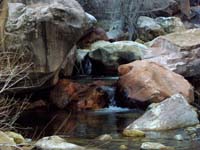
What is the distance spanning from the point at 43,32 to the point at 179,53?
5245 mm

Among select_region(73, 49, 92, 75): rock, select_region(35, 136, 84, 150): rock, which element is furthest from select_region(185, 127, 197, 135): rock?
select_region(73, 49, 92, 75): rock

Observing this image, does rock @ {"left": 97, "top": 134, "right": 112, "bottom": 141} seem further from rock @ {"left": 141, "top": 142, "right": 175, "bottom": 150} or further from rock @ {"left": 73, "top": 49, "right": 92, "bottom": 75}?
rock @ {"left": 73, "top": 49, "right": 92, "bottom": 75}

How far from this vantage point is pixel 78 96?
14.9 m

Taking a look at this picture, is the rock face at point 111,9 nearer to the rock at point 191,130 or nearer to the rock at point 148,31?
the rock at point 148,31

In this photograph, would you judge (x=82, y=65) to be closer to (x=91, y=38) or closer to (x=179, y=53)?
(x=91, y=38)

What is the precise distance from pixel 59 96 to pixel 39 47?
7.15 ft

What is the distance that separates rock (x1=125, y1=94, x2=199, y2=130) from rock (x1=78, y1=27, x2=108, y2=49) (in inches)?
368

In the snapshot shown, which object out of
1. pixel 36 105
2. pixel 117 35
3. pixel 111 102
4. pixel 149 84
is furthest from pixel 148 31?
pixel 36 105

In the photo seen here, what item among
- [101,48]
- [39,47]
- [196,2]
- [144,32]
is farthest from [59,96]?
[196,2]

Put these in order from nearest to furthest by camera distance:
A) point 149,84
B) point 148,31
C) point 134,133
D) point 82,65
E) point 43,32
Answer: point 134,133
point 43,32
point 149,84
point 82,65
point 148,31

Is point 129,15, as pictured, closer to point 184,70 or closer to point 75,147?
point 184,70

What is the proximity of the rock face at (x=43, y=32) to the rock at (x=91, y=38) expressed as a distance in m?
→ 7.13

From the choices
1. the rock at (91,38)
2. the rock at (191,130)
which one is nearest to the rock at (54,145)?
the rock at (191,130)

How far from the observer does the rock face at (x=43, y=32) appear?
41.7ft
